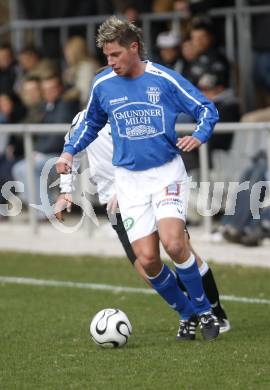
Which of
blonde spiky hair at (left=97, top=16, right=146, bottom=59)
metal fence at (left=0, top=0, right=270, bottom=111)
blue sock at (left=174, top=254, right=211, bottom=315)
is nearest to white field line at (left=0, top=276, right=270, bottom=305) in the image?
blue sock at (left=174, top=254, right=211, bottom=315)

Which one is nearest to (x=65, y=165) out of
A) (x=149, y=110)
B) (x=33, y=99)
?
(x=149, y=110)

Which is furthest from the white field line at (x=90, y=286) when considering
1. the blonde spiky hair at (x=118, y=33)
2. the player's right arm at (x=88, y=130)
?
the blonde spiky hair at (x=118, y=33)

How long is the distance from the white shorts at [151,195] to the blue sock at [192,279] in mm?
296

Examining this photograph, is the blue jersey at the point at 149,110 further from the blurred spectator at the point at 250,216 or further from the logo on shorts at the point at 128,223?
the blurred spectator at the point at 250,216

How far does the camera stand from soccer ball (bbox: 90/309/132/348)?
26.6ft

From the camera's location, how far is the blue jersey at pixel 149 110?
8.02 meters

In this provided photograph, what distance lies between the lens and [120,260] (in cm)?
1285

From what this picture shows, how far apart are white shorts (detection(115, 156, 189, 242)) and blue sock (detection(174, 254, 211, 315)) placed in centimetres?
30

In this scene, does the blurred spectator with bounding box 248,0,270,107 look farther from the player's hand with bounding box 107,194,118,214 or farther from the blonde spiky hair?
the blonde spiky hair

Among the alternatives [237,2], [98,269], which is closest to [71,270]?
[98,269]

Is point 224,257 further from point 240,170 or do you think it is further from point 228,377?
point 228,377

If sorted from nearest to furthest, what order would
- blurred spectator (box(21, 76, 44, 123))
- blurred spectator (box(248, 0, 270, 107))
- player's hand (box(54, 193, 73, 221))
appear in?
player's hand (box(54, 193, 73, 221)), blurred spectator (box(248, 0, 270, 107)), blurred spectator (box(21, 76, 44, 123))

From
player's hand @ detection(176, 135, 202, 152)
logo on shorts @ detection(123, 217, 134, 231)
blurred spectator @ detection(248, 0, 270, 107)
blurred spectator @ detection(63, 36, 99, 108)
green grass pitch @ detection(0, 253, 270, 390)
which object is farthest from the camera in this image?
blurred spectator @ detection(63, 36, 99, 108)

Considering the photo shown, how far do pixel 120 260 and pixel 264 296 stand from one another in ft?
9.24
